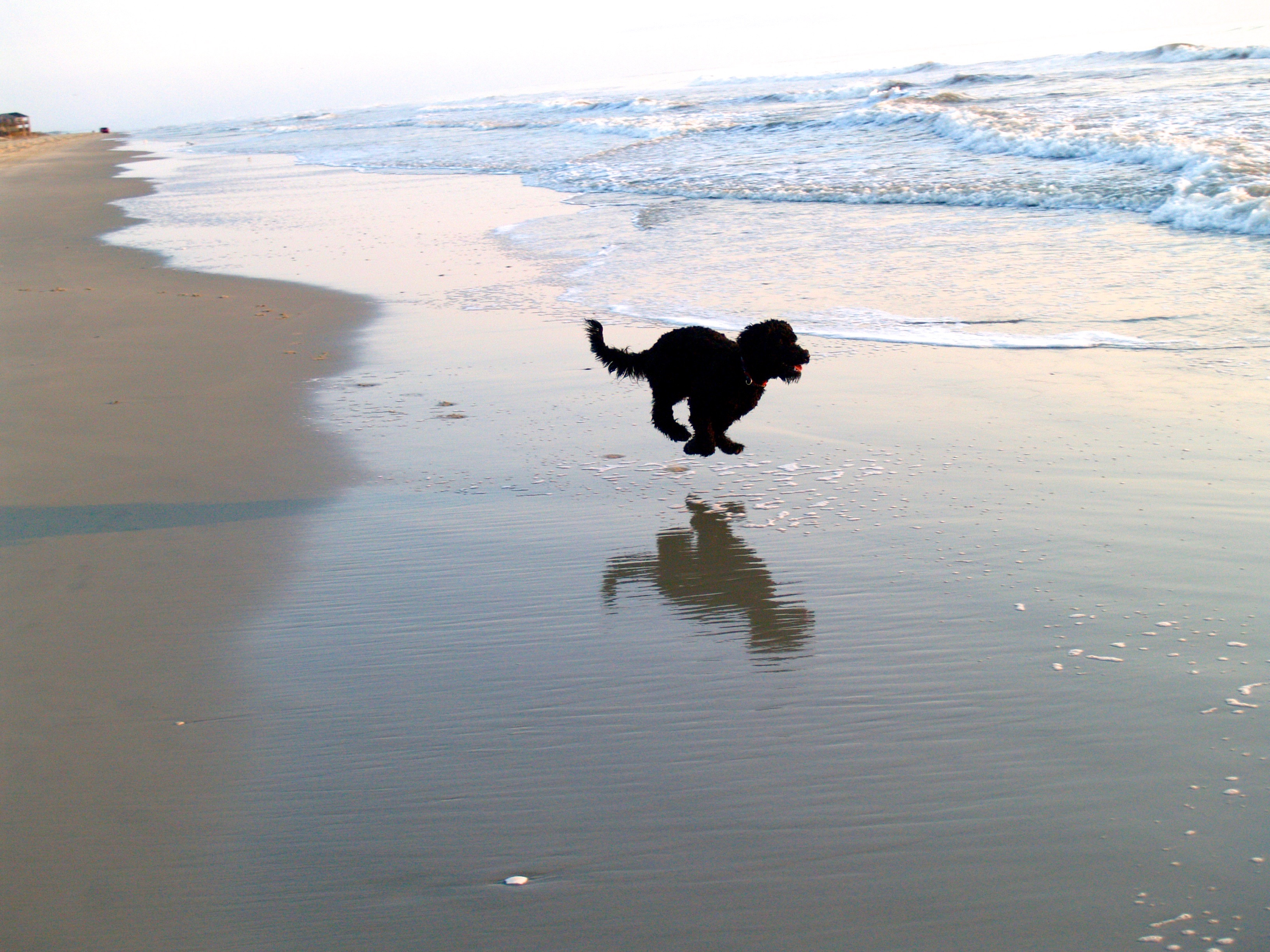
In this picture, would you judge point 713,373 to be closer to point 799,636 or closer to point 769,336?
point 769,336

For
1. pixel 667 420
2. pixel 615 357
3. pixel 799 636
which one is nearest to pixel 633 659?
pixel 799 636

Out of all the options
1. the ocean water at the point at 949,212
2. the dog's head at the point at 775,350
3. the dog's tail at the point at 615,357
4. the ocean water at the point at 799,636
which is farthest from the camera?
the ocean water at the point at 949,212

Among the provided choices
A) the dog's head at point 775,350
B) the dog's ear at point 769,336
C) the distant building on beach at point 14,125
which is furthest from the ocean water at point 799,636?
the distant building on beach at point 14,125

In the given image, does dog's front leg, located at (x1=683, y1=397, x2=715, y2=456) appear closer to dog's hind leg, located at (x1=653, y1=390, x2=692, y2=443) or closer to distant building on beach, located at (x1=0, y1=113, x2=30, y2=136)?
dog's hind leg, located at (x1=653, y1=390, x2=692, y2=443)

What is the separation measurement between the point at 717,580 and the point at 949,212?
10.1 metres

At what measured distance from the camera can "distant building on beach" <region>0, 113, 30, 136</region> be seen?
62750 mm

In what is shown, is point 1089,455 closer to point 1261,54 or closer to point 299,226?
point 299,226

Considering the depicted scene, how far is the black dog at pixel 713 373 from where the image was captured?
4605 mm

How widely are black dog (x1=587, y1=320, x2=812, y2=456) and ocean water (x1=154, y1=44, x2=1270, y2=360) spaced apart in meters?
2.11

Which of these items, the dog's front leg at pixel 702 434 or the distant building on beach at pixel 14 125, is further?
the distant building on beach at pixel 14 125

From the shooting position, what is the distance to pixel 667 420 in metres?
5.08

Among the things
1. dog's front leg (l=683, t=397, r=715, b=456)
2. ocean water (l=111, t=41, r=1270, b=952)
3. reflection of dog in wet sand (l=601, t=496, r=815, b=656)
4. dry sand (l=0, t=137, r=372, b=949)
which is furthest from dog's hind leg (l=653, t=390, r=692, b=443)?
dry sand (l=0, t=137, r=372, b=949)

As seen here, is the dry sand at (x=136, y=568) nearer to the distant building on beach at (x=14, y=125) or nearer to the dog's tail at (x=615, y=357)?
the dog's tail at (x=615, y=357)

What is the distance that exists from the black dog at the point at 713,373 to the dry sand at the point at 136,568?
63.9 inches
